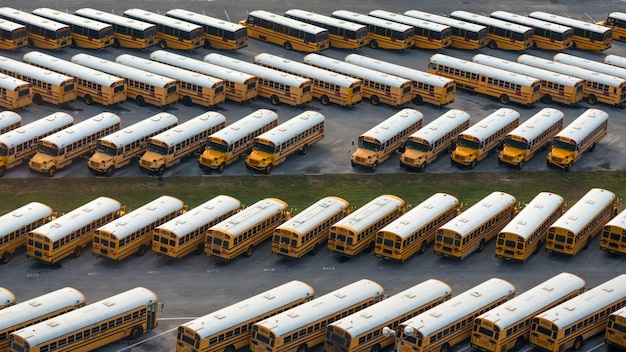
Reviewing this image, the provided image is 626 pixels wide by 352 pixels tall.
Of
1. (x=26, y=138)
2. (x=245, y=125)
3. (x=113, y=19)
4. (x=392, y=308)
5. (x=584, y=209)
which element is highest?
(x=392, y=308)

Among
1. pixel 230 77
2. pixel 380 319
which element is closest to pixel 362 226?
pixel 380 319

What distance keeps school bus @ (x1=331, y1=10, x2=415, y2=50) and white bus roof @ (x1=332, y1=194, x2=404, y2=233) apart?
1875 inches

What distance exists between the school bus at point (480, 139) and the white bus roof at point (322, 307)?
2804 centimetres

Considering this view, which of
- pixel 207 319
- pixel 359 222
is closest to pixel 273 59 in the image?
pixel 359 222

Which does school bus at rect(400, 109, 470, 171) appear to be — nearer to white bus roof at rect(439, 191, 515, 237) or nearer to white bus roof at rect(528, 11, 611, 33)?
white bus roof at rect(439, 191, 515, 237)

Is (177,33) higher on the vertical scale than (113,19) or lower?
lower

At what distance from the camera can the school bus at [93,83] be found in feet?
415

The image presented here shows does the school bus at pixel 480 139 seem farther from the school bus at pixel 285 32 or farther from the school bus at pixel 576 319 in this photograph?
the school bus at pixel 285 32

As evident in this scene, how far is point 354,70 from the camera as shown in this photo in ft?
436

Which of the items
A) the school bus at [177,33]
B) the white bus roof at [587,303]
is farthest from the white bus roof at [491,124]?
the school bus at [177,33]

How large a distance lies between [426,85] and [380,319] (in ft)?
166

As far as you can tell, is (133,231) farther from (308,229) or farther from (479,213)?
(479,213)

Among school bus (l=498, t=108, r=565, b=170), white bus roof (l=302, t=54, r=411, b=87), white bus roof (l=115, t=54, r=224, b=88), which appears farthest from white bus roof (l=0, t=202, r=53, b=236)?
white bus roof (l=302, t=54, r=411, b=87)

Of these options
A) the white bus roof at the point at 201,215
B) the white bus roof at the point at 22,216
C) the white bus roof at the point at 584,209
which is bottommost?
the white bus roof at the point at 22,216
